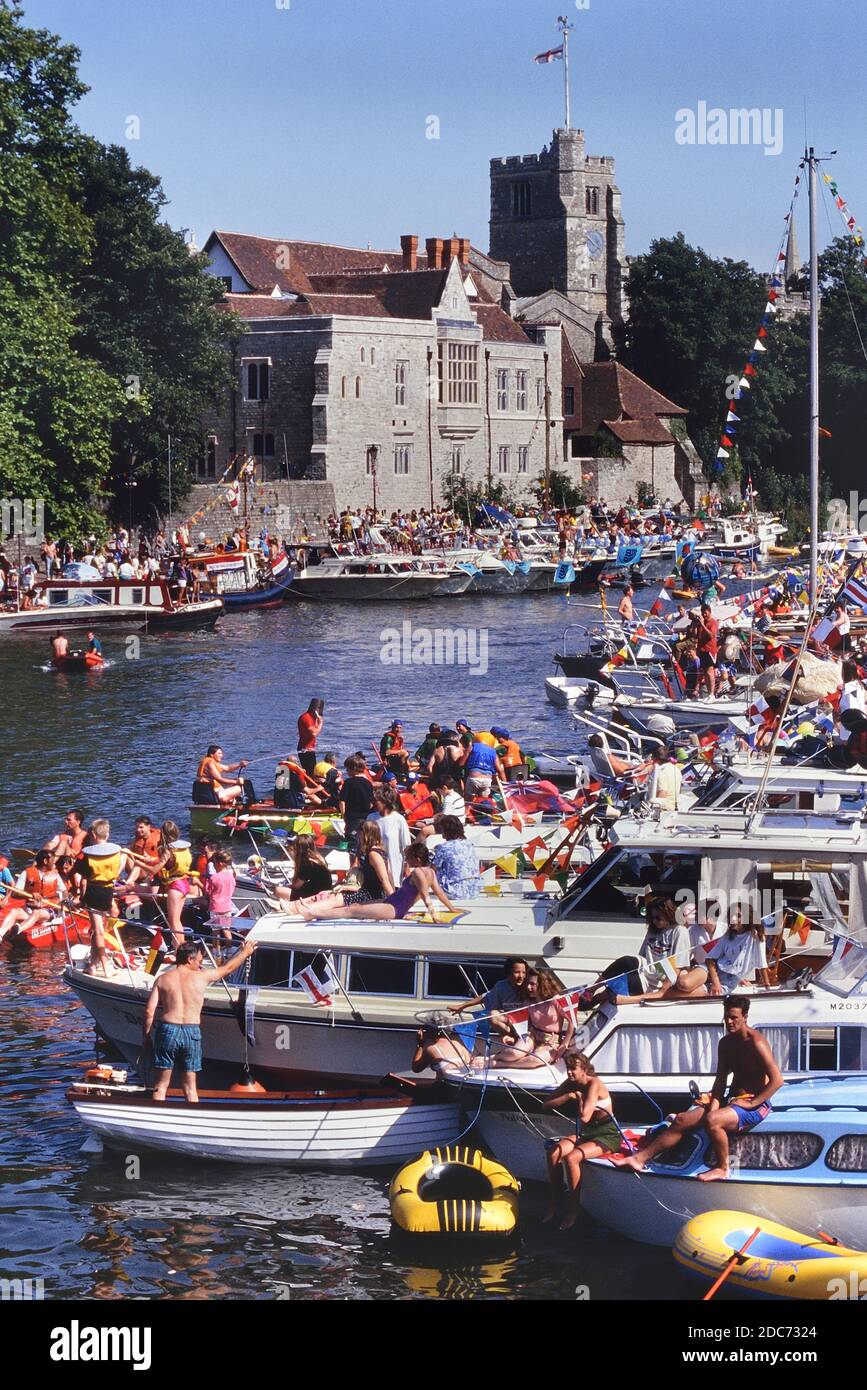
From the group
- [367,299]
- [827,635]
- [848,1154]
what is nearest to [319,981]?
[848,1154]

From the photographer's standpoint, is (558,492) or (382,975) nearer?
(382,975)

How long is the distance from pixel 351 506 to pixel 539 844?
2482 inches

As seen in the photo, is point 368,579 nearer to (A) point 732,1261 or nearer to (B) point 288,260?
(B) point 288,260

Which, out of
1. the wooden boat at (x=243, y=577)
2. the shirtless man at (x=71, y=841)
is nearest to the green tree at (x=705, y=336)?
the wooden boat at (x=243, y=577)

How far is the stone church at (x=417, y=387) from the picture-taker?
82.7 m

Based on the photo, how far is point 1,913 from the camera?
23609mm

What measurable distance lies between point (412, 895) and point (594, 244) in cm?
11013

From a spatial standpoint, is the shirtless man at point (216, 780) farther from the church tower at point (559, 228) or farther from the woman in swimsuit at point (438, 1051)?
the church tower at point (559, 228)

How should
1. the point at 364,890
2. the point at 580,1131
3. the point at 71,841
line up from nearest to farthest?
1. the point at 580,1131
2. the point at 364,890
3. the point at 71,841

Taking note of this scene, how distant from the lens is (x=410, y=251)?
96.8 metres

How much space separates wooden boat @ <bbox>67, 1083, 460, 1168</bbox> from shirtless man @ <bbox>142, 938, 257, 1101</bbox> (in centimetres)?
21

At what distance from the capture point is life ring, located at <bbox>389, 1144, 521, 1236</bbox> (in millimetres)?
15258

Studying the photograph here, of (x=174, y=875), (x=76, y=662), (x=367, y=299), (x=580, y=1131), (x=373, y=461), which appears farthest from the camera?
(x=367, y=299)
